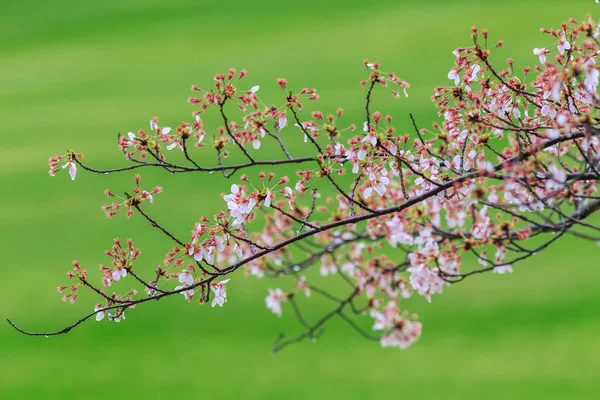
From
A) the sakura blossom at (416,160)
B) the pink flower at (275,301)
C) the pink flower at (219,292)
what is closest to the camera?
the sakura blossom at (416,160)

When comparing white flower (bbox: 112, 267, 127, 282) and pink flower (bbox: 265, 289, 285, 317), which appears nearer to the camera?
white flower (bbox: 112, 267, 127, 282)

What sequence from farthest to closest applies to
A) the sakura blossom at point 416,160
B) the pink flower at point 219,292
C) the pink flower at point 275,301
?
the pink flower at point 275,301, the pink flower at point 219,292, the sakura blossom at point 416,160

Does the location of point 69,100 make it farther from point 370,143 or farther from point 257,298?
point 370,143

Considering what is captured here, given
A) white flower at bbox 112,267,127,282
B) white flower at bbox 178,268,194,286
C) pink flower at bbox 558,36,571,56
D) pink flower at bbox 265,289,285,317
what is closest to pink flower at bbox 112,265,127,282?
white flower at bbox 112,267,127,282

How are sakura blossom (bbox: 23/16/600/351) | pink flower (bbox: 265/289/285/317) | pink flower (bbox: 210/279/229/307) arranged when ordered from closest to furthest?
1. sakura blossom (bbox: 23/16/600/351)
2. pink flower (bbox: 210/279/229/307)
3. pink flower (bbox: 265/289/285/317)

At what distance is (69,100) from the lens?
562 cm

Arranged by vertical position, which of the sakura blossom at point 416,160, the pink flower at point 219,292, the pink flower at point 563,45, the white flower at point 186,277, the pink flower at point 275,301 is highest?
the pink flower at point 275,301

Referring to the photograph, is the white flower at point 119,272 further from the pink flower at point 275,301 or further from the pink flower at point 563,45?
the pink flower at point 275,301

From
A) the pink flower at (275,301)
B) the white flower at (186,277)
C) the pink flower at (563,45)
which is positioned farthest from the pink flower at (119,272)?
the pink flower at (275,301)

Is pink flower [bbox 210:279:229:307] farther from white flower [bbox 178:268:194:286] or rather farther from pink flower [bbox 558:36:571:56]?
pink flower [bbox 558:36:571:56]

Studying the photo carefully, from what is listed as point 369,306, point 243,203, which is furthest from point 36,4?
point 243,203

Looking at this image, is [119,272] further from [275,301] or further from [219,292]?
[275,301]

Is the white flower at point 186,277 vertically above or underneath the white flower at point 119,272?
underneath

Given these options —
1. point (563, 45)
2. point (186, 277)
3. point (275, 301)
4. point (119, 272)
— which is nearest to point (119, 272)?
point (119, 272)
